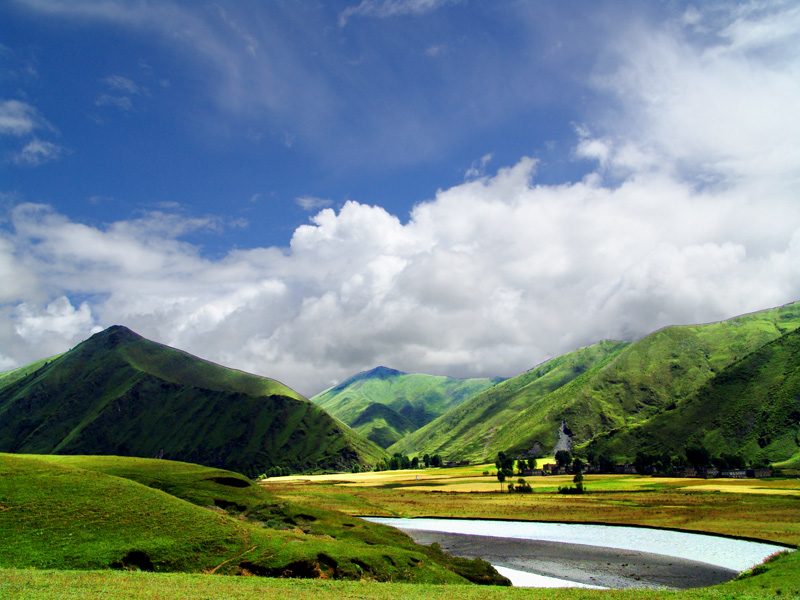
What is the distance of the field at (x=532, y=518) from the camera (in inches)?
1305

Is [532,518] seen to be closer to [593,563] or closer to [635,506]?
[635,506]

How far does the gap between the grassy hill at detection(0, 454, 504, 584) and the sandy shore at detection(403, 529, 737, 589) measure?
49.0ft

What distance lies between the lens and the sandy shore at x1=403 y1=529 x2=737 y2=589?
5928 cm

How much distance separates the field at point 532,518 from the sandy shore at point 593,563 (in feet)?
45.6

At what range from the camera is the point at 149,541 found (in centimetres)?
4662

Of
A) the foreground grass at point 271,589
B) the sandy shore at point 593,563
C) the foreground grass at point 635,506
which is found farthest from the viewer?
the foreground grass at point 635,506

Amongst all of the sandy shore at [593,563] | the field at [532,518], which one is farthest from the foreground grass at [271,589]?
the sandy shore at [593,563]

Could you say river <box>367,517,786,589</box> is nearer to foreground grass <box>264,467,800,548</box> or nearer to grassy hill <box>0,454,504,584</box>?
foreground grass <box>264,467,800,548</box>

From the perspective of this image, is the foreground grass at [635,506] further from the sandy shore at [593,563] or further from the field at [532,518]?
the sandy shore at [593,563]

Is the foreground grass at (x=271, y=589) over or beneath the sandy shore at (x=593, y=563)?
over

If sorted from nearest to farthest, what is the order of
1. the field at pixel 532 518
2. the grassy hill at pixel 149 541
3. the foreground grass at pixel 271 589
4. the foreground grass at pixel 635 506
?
1. the foreground grass at pixel 271 589
2. the field at pixel 532 518
3. the grassy hill at pixel 149 541
4. the foreground grass at pixel 635 506

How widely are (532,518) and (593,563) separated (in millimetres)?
47885

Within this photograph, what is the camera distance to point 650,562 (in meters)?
69.2

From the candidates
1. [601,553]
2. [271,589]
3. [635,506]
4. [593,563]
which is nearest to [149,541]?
[271,589]
